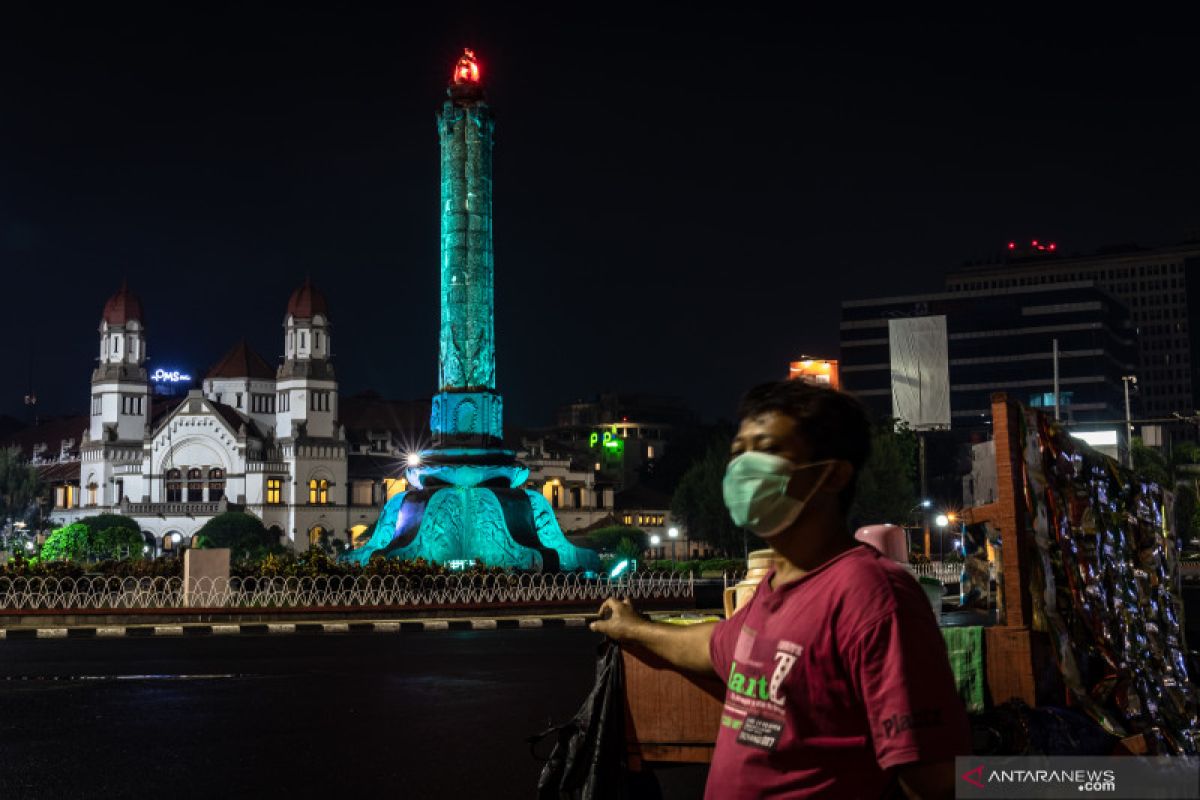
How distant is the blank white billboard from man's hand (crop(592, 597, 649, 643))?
164 feet

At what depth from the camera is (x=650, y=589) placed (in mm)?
Answer: 33281

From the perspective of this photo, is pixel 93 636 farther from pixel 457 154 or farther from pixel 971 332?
pixel 971 332

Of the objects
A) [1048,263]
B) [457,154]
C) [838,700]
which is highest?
[1048,263]

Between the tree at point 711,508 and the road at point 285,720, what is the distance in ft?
125

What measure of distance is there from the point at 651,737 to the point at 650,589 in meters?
29.0

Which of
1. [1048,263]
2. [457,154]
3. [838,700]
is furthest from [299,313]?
[1048,263]

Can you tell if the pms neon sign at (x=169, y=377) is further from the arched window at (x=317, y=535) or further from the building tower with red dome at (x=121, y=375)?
the arched window at (x=317, y=535)

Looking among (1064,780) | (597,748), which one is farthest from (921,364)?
(1064,780)

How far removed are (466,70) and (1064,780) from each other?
44899 millimetres

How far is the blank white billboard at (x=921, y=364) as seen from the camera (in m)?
52.7

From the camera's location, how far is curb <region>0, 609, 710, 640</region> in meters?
23.1

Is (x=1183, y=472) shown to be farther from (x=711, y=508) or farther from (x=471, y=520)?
(x=471, y=520)

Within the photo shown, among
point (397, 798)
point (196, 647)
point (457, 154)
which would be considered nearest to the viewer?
point (397, 798)

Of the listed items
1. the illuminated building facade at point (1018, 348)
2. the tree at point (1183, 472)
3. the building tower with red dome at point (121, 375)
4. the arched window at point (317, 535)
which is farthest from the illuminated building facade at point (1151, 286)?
the building tower with red dome at point (121, 375)
